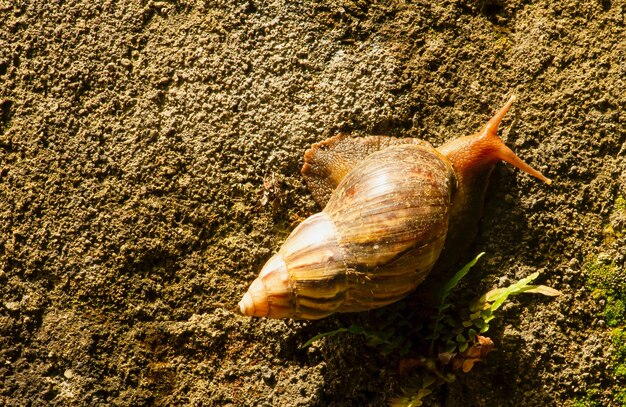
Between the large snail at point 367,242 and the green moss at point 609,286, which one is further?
the green moss at point 609,286

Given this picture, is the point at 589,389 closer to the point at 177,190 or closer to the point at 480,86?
the point at 480,86

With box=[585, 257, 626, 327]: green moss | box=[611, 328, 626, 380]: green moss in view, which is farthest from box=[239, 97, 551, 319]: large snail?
box=[611, 328, 626, 380]: green moss

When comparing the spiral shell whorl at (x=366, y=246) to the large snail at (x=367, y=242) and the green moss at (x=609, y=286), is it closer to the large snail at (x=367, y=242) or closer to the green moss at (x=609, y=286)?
the large snail at (x=367, y=242)

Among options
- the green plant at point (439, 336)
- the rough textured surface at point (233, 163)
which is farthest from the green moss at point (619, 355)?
the green plant at point (439, 336)

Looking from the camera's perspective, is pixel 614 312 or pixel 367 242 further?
pixel 614 312

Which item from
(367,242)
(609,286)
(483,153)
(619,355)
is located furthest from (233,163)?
(619,355)

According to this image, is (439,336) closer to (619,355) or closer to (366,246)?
(366,246)
